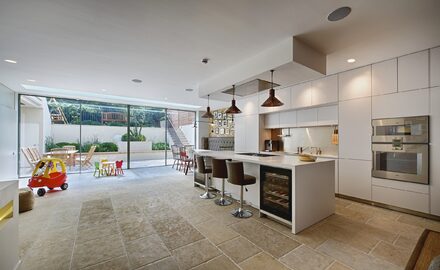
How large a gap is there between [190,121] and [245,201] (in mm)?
7180

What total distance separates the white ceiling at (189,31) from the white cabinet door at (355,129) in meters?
0.81

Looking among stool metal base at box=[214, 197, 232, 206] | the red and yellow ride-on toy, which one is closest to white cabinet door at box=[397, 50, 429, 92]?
stool metal base at box=[214, 197, 232, 206]

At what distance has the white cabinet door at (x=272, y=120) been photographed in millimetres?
5409

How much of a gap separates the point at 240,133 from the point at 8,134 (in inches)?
254

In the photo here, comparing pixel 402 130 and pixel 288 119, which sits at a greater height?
pixel 288 119

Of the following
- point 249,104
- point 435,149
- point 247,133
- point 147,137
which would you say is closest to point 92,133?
point 147,137

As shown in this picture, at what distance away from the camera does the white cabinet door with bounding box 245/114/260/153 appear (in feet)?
18.4

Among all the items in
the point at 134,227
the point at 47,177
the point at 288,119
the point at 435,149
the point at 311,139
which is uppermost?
the point at 288,119

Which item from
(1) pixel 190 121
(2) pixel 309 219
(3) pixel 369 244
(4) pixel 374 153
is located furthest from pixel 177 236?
(1) pixel 190 121

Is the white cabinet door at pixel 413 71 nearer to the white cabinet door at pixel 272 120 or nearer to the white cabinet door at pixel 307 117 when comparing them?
the white cabinet door at pixel 307 117

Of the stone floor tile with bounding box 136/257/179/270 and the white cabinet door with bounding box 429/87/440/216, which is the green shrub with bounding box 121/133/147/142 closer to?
the stone floor tile with bounding box 136/257/179/270

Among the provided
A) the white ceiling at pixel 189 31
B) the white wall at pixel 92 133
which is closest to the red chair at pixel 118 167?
the white wall at pixel 92 133

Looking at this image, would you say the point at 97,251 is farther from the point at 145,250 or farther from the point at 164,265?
the point at 164,265

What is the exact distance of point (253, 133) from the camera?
5762 mm
